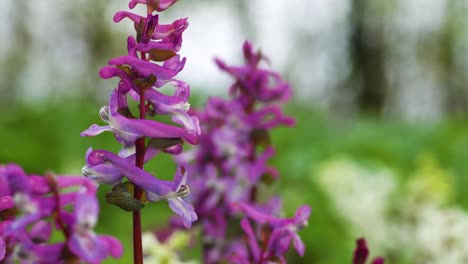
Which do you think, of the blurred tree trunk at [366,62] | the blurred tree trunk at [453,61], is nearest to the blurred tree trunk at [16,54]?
the blurred tree trunk at [366,62]

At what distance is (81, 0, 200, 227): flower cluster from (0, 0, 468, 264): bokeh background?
2.74 feet

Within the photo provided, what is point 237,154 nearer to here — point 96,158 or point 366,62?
point 96,158

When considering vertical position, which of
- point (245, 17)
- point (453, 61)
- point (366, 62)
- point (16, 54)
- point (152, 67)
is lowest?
point (152, 67)

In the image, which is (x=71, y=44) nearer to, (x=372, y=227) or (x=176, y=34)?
(x=372, y=227)

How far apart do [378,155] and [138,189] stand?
2.72 metres

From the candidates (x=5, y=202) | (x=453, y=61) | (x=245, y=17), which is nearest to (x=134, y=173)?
(x=5, y=202)

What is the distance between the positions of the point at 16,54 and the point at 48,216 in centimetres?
1286

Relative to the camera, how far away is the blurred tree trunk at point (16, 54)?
10.9m

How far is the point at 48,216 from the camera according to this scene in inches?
20.5

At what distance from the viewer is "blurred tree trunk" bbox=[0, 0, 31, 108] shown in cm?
1090

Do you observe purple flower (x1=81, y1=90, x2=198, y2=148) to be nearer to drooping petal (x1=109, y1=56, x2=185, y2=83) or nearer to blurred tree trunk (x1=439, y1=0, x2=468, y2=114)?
drooping petal (x1=109, y1=56, x2=185, y2=83)

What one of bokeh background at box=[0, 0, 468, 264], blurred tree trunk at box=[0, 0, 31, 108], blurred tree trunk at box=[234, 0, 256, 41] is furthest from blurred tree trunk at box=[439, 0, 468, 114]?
blurred tree trunk at box=[0, 0, 31, 108]

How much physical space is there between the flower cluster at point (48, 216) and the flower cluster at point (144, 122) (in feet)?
0.10

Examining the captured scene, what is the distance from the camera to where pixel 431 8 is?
11320 mm
